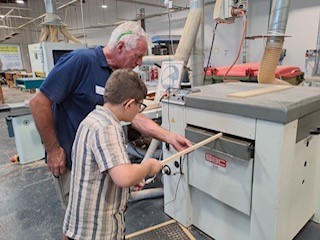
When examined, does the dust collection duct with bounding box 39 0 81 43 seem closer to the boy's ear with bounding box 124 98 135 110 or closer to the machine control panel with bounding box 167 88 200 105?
the machine control panel with bounding box 167 88 200 105

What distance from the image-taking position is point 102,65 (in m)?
1.32

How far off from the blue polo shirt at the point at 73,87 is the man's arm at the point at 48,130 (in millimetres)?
41

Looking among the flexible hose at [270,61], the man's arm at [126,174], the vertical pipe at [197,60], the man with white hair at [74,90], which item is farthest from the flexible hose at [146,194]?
the man's arm at [126,174]

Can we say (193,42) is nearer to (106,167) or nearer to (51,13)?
(106,167)

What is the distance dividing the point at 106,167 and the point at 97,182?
0.45 ft

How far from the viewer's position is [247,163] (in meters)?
1.25

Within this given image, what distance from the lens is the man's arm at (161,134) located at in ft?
4.53

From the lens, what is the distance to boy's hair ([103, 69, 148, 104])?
873 mm

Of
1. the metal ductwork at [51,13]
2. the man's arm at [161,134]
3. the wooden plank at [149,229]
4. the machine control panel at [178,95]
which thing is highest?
the metal ductwork at [51,13]

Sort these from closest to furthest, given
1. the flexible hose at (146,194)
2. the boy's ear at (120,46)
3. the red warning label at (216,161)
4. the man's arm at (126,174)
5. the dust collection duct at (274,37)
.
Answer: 1. the man's arm at (126,174)
2. the boy's ear at (120,46)
3. the red warning label at (216,161)
4. the dust collection duct at (274,37)
5. the flexible hose at (146,194)

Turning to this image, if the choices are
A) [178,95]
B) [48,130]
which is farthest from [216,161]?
[48,130]

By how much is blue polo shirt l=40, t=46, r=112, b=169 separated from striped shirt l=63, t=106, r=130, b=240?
0.42 m

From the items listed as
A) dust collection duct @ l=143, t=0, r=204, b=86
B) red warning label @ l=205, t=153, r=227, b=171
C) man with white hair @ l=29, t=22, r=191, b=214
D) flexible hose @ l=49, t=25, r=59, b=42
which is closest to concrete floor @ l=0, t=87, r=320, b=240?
red warning label @ l=205, t=153, r=227, b=171

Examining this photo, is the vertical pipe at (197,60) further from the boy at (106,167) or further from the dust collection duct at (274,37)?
the boy at (106,167)
